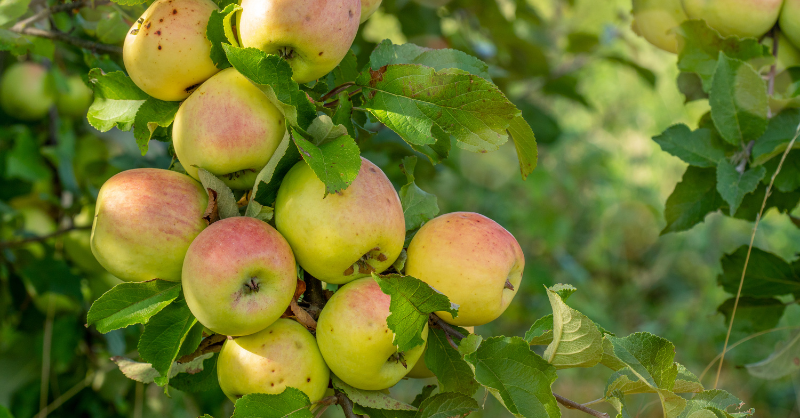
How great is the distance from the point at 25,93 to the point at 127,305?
4.78 feet

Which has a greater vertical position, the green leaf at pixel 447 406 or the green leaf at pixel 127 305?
the green leaf at pixel 127 305

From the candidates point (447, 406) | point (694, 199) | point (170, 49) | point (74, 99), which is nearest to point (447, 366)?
point (447, 406)

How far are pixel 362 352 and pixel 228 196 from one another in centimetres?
23

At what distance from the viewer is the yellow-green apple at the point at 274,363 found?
25.0 inches

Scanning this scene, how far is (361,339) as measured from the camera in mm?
622

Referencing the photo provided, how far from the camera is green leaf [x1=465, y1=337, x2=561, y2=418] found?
0.60m

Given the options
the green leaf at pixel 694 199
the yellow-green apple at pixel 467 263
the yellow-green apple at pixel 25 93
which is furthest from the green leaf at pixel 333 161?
the yellow-green apple at pixel 25 93

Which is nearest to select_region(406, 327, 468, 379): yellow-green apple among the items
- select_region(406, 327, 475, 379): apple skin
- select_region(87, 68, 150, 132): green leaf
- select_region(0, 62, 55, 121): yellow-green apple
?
select_region(406, 327, 475, 379): apple skin

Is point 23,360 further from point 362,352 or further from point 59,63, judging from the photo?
point 362,352

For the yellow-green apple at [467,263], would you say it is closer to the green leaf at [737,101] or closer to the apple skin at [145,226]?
the apple skin at [145,226]

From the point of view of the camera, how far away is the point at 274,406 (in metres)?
0.60

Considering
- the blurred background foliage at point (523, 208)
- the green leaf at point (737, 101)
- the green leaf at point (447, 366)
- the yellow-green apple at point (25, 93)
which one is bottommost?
the blurred background foliage at point (523, 208)

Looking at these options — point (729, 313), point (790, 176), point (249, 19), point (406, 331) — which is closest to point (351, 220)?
point (406, 331)

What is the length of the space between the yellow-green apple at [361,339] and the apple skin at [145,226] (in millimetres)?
175
